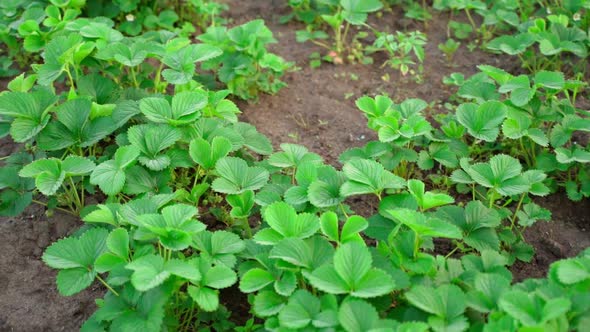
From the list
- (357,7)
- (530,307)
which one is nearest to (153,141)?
(530,307)

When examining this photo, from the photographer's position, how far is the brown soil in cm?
245

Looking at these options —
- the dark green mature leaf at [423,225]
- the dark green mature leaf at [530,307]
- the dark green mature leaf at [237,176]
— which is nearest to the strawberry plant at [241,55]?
the dark green mature leaf at [237,176]

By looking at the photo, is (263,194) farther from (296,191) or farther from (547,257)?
(547,257)

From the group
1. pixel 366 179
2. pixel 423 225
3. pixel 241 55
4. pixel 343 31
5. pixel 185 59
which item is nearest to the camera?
pixel 423 225

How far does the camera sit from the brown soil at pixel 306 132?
8.02ft

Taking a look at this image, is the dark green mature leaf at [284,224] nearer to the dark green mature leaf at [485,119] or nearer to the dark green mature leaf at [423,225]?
the dark green mature leaf at [423,225]

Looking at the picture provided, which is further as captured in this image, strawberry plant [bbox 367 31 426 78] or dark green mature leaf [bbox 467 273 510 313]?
strawberry plant [bbox 367 31 426 78]

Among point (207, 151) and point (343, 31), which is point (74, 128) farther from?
point (343, 31)

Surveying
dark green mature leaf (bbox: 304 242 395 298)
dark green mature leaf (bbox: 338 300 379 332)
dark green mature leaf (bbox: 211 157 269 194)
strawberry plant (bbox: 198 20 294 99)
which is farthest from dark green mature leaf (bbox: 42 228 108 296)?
strawberry plant (bbox: 198 20 294 99)

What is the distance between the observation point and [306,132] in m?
3.28

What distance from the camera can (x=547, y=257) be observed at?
261cm

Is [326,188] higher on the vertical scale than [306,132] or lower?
higher

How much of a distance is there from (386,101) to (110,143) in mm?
1252

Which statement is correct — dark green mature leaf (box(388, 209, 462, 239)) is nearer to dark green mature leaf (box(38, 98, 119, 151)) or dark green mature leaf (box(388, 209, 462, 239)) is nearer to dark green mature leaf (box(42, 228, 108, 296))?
dark green mature leaf (box(42, 228, 108, 296))
